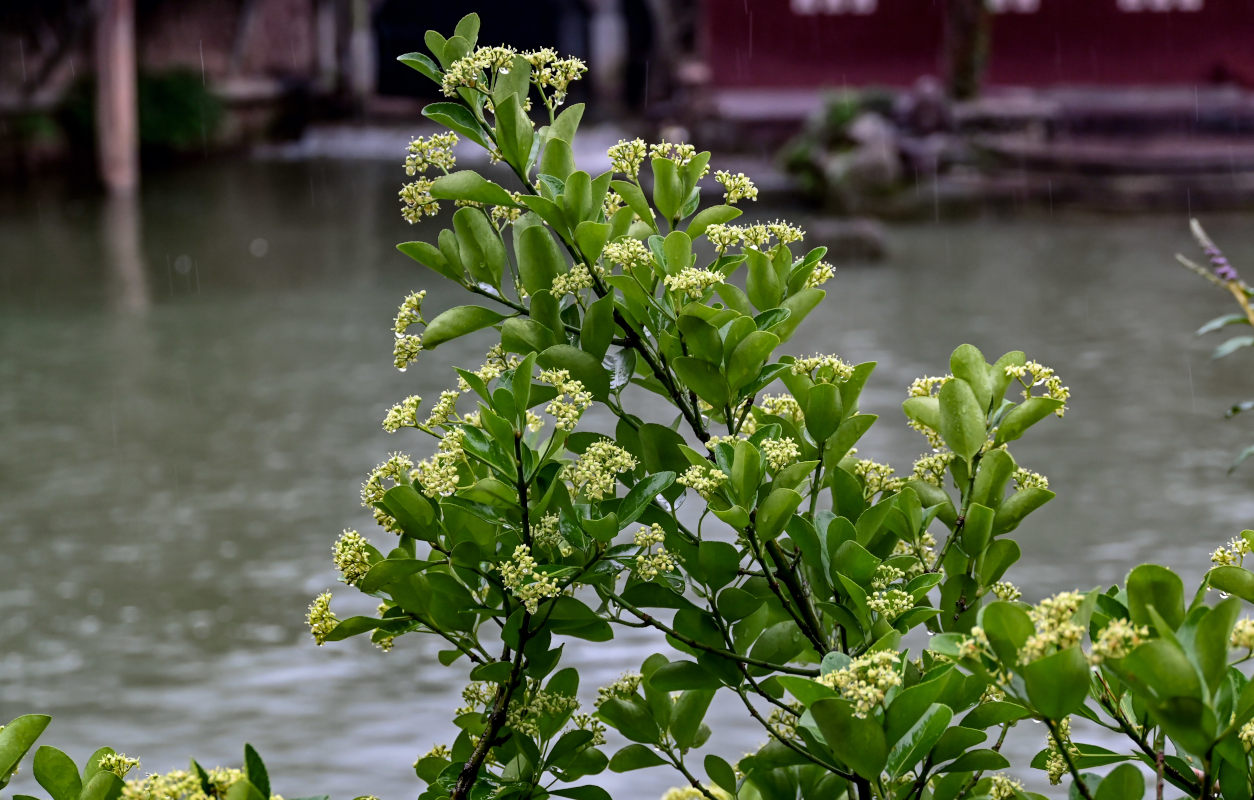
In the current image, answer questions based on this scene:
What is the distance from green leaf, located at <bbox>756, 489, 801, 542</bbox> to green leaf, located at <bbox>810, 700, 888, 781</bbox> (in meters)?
0.22

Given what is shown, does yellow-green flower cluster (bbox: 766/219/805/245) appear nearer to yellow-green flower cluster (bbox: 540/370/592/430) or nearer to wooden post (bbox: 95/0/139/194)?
yellow-green flower cluster (bbox: 540/370/592/430)

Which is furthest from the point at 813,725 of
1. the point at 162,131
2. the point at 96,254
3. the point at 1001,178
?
the point at 162,131

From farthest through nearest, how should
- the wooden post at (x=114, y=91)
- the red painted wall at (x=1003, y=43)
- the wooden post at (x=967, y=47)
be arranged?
the red painted wall at (x=1003, y=43) < the wooden post at (x=967, y=47) < the wooden post at (x=114, y=91)

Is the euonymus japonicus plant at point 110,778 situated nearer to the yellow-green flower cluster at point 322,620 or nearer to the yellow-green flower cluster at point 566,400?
the yellow-green flower cluster at point 322,620

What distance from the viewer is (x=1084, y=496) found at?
6254 millimetres

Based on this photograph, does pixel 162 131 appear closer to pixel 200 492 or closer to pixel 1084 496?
pixel 200 492

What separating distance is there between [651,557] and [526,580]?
0.12 metres

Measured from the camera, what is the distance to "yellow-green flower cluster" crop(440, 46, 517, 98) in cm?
128

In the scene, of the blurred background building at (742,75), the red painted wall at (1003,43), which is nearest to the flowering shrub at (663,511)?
the blurred background building at (742,75)

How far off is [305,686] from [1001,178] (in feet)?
44.6

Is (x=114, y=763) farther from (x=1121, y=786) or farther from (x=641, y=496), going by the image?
(x=1121, y=786)

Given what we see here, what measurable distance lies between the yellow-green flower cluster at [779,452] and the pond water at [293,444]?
2.86 meters

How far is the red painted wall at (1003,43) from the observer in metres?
20.9

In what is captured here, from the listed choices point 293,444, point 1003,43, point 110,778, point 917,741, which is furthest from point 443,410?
point 1003,43
